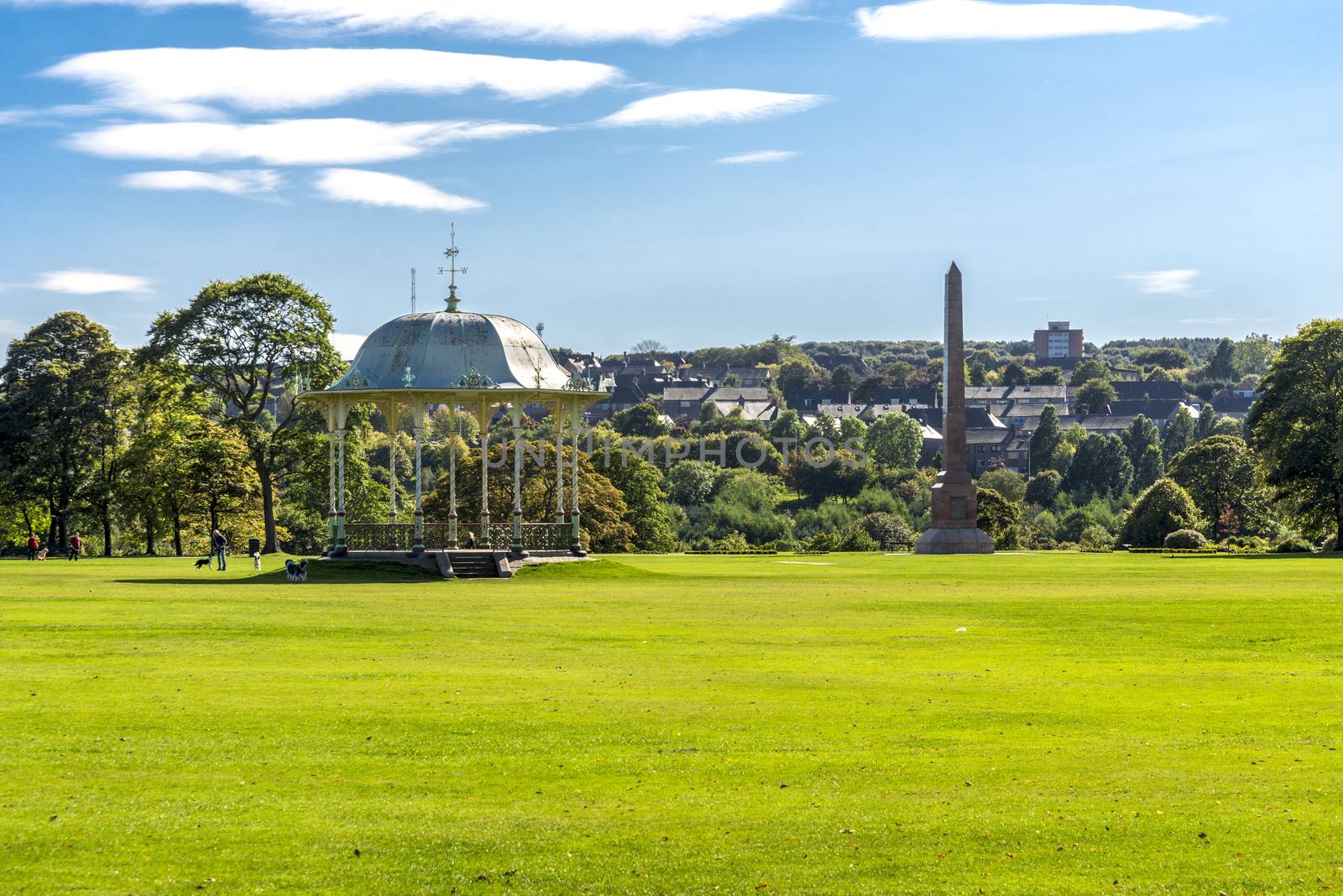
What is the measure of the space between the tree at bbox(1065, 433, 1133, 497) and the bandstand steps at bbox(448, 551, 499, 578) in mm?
104799

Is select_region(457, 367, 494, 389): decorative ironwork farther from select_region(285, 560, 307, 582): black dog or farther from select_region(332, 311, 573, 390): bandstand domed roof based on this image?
select_region(285, 560, 307, 582): black dog

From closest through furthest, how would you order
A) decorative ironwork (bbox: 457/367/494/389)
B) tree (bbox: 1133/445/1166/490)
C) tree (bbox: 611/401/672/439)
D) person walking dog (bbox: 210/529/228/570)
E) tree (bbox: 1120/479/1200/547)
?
decorative ironwork (bbox: 457/367/494/389), person walking dog (bbox: 210/529/228/570), tree (bbox: 1120/479/1200/547), tree (bbox: 1133/445/1166/490), tree (bbox: 611/401/672/439)

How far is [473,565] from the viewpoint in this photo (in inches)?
1804

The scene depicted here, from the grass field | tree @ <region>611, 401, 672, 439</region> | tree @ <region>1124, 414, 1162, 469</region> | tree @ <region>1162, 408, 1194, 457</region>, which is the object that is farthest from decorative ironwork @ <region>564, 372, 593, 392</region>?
tree @ <region>1162, 408, 1194, 457</region>

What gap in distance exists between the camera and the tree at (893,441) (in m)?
149

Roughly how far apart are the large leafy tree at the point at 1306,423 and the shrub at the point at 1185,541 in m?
4.86

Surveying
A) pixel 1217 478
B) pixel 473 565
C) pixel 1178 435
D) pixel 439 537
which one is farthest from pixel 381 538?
pixel 1178 435

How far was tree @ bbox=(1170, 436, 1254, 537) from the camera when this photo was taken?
318ft

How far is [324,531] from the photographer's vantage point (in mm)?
84750

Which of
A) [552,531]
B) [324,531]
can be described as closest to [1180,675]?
[552,531]

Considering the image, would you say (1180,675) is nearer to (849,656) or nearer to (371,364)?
(849,656)

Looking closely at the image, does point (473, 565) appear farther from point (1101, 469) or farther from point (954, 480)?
point (1101, 469)

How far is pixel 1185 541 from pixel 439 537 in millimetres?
43439

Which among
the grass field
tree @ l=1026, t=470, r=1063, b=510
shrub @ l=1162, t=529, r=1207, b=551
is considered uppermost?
the grass field
